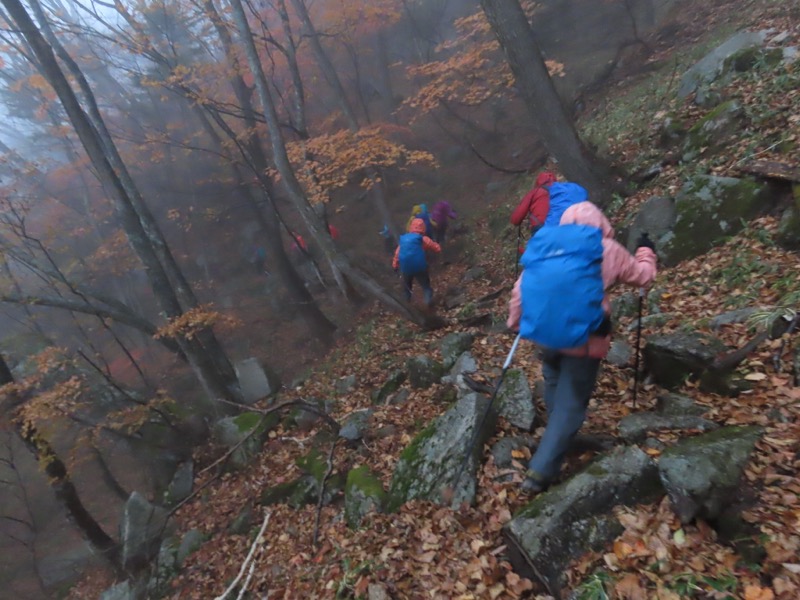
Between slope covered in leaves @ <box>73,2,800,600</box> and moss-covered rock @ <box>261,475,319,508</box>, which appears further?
moss-covered rock @ <box>261,475,319,508</box>

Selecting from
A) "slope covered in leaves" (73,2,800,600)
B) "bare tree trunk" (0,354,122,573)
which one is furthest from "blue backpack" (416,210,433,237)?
"bare tree trunk" (0,354,122,573)

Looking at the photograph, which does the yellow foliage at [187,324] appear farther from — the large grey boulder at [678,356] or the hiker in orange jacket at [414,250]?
the large grey boulder at [678,356]

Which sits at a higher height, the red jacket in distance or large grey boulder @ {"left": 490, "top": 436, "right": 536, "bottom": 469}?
the red jacket in distance

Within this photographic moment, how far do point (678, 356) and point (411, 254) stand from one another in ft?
18.8

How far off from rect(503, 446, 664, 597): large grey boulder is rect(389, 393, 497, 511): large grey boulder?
2.93 feet

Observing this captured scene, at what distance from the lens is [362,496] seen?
497cm

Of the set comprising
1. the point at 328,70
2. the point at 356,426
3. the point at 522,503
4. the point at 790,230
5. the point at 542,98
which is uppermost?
the point at 328,70

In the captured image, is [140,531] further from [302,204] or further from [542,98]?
[542,98]

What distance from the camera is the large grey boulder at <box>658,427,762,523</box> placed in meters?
2.73

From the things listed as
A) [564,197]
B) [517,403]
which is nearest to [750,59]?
[564,197]

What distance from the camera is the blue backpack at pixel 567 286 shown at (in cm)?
282

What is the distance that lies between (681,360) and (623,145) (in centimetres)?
674

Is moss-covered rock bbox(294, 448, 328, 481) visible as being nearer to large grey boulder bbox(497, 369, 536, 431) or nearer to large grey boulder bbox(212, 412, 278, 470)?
large grey boulder bbox(212, 412, 278, 470)

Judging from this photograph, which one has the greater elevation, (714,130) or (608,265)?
(714,130)
